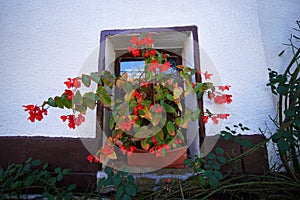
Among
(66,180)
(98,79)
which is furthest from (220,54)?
(66,180)

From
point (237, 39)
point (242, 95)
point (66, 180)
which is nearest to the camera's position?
point (66, 180)

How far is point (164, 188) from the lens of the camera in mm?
1219

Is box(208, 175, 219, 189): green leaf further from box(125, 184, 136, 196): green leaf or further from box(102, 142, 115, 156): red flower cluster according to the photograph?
box(102, 142, 115, 156): red flower cluster

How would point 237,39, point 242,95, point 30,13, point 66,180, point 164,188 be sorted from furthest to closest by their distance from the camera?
1. point 30,13
2. point 237,39
3. point 242,95
4. point 66,180
5. point 164,188

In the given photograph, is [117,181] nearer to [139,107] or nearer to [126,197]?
[126,197]

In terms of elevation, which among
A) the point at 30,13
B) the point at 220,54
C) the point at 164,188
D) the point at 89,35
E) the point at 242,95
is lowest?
the point at 164,188

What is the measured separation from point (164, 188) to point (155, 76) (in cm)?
51

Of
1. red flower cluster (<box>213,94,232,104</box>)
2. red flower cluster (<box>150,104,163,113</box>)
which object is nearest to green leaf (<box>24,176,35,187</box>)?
red flower cluster (<box>150,104,163,113</box>)

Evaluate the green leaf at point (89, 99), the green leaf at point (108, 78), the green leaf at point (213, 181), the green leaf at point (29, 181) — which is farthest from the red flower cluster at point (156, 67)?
the green leaf at point (29, 181)

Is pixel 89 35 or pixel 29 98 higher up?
pixel 89 35

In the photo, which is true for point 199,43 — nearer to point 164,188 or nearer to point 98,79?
point 98,79

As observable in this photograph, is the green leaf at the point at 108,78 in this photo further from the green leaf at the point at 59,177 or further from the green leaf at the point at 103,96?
the green leaf at the point at 59,177

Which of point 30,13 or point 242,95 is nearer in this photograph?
point 242,95

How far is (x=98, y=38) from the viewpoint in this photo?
1633 mm
